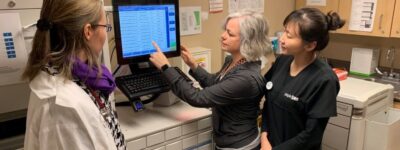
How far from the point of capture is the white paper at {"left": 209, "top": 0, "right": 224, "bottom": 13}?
99.2 inches

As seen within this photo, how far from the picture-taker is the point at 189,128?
1.64 m

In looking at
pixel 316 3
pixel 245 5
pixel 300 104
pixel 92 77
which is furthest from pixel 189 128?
pixel 316 3

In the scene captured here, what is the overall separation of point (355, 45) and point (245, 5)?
108 cm

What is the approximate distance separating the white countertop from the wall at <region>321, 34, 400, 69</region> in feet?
6.10

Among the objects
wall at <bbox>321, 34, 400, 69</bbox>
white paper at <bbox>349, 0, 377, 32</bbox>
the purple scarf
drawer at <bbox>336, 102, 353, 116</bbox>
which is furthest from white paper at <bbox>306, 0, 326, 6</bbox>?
the purple scarf

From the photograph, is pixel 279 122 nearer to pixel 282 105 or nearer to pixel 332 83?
pixel 282 105

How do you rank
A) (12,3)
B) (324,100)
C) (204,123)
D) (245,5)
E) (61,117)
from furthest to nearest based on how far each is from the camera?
(245,5) → (204,123) → (324,100) → (12,3) → (61,117)

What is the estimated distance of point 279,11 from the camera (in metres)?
3.06

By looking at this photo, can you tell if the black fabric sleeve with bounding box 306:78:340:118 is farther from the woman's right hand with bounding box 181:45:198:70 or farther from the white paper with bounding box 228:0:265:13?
the white paper with bounding box 228:0:265:13

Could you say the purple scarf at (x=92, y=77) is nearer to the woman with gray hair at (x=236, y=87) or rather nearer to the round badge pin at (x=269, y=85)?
the woman with gray hair at (x=236, y=87)

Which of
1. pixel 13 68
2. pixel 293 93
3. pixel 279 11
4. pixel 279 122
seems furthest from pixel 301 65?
pixel 279 11

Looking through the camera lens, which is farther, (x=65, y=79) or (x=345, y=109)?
(x=345, y=109)

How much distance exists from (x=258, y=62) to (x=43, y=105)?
1.00 m

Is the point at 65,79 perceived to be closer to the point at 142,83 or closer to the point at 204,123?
the point at 142,83
